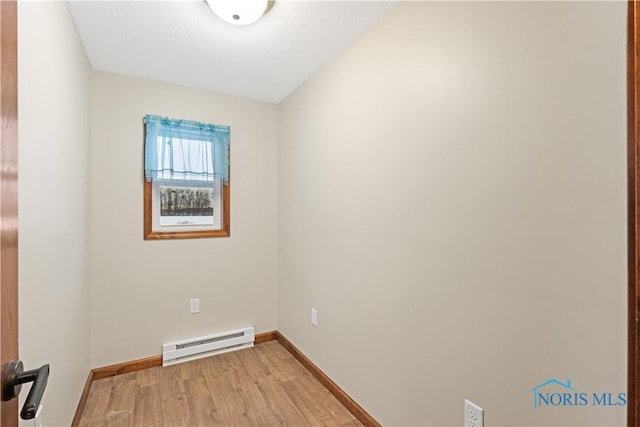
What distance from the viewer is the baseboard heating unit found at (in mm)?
2439

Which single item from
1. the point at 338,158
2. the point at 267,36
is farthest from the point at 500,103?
the point at 267,36

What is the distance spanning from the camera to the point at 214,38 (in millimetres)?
1853

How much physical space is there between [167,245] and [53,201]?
4.08 feet

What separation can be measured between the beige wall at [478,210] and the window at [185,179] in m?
1.13

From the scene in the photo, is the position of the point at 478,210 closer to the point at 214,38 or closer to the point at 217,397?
the point at 214,38

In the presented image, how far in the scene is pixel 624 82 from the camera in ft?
2.73

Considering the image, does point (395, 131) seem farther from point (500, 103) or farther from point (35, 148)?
point (35, 148)

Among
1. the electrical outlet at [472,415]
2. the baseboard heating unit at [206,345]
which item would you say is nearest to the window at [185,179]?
the baseboard heating unit at [206,345]

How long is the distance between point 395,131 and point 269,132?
1659 millimetres

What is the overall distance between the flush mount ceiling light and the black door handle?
164cm

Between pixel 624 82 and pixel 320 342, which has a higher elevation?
pixel 624 82

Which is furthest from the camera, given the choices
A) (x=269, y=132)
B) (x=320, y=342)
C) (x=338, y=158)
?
(x=269, y=132)

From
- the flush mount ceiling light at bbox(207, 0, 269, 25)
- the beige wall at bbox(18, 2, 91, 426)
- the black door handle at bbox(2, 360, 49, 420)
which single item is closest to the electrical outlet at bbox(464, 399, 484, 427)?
the black door handle at bbox(2, 360, 49, 420)

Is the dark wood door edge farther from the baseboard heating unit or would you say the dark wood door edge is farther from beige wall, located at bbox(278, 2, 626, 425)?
the baseboard heating unit
